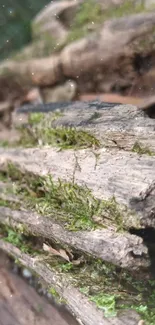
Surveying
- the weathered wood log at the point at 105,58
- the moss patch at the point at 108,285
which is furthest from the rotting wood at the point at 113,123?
the weathered wood log at the point at 105,58

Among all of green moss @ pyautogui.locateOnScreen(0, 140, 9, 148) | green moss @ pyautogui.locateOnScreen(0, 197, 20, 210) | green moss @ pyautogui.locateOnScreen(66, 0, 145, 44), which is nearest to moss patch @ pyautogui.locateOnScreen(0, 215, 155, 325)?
green moss @ pyautogui.locateOnScreen(0, 197, 20, 210)

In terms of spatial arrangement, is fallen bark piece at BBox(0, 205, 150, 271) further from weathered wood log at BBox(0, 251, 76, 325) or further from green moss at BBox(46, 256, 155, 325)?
weathered wood log at BBox(0, 251, 76, 325)

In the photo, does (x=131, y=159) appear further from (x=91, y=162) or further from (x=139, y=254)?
(x=139, y=254)

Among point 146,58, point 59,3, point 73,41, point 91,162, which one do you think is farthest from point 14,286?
point 59,3

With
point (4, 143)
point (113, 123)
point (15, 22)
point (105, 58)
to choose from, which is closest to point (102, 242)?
point (113, 123)

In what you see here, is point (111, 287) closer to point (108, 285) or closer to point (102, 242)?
point (108, 285)
